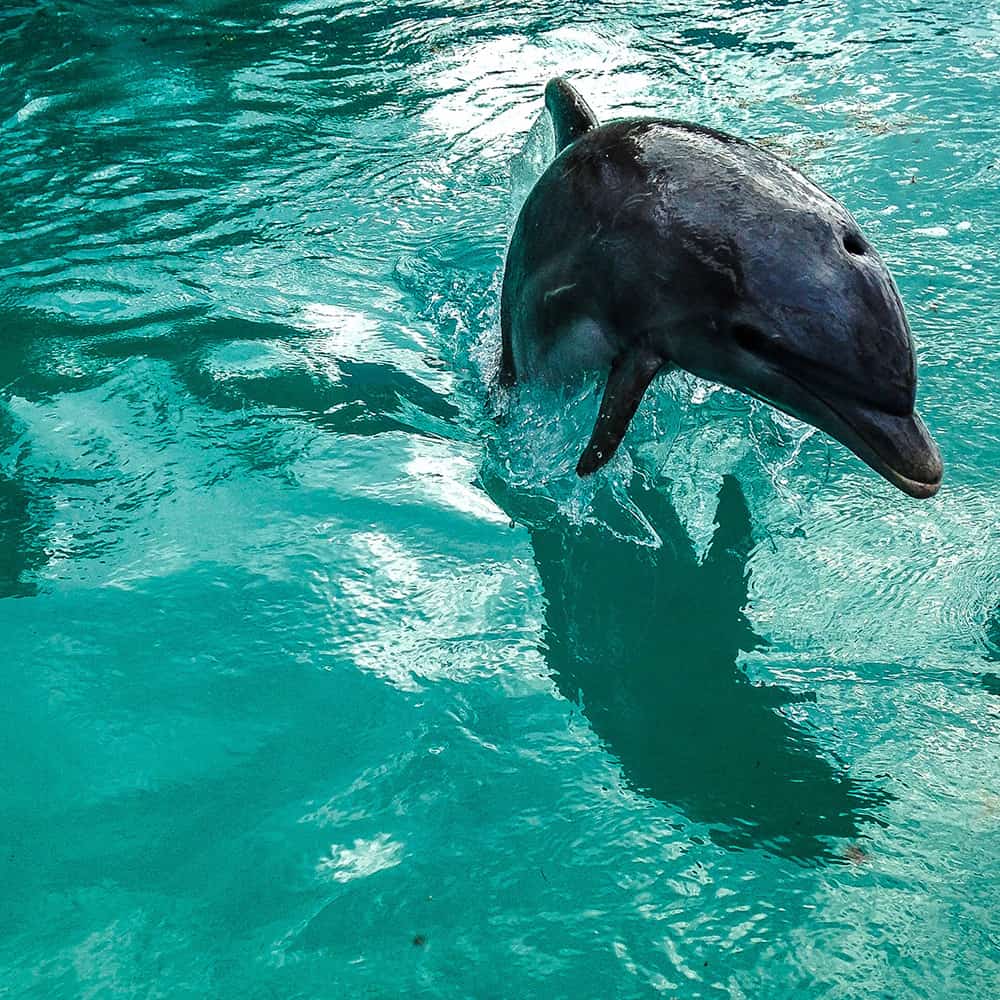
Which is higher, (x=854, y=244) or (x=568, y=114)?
(x=568, y=114)

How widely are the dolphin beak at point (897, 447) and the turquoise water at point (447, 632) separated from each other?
0.85m

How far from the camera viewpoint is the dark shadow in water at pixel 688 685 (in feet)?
11.8

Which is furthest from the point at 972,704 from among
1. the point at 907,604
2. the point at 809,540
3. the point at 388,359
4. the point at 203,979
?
the point at 388,359

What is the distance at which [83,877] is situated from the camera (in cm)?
356

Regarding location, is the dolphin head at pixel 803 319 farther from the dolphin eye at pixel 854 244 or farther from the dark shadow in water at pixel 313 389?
the dark shadow in water at pixel 313 389

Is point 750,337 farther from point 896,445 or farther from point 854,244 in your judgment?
point 896,445

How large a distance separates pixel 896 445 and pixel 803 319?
50cm

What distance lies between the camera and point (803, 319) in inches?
146

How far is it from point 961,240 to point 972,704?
3847 mm

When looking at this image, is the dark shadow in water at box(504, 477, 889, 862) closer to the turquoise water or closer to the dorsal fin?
the turquoise water

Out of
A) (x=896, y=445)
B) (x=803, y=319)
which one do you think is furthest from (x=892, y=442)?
(x=803, y=319)

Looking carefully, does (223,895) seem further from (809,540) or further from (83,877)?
(809,540)

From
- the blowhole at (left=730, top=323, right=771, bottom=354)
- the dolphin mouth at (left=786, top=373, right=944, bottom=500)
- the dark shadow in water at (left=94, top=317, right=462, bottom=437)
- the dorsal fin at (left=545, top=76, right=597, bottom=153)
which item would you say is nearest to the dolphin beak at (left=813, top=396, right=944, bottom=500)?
the dolphin mouth at (left=786, top=373, right=944, bottom=500)

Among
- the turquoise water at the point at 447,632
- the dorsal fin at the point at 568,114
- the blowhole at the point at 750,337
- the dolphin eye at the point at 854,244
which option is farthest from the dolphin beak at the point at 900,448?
the dorsal fin at the point at 568,114
